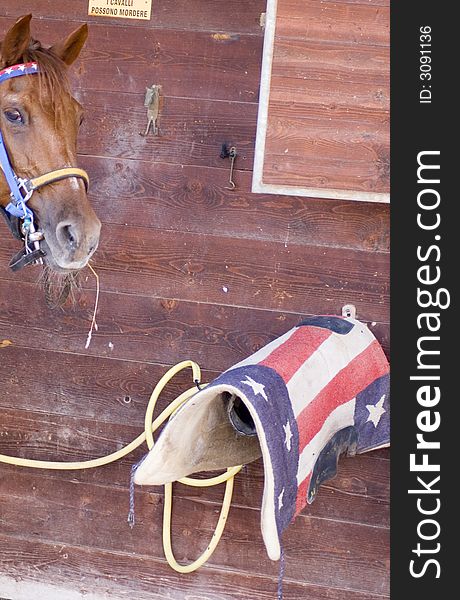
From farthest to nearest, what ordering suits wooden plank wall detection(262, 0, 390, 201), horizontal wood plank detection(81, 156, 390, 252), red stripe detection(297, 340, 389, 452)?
horizontal wood plank detection(81, 156, 390, 252), wooden plank wall detection(262, 0, 390, 201), red stripe detection(297, 340, 389, 452)

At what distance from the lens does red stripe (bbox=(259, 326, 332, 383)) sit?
5.52ft

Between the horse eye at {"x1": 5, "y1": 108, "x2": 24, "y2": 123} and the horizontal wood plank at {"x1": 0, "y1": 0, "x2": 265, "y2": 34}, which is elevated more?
the horizontal wood plank at {"x1": 0, "y1": 0, "x2": 265, "y2": 34}

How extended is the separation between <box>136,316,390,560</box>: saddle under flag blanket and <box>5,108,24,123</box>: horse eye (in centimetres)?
68

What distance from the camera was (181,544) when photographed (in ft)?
6.93

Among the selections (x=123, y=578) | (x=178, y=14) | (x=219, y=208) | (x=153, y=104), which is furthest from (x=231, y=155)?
(x=123, y=578)

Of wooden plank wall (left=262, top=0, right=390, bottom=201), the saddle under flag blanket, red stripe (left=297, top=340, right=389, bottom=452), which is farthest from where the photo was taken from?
wooden plank wall (left=262, top=0, right=390, bottom=201)

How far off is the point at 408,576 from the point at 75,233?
3.51 feet

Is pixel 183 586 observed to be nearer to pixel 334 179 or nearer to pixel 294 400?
pixel 294 400

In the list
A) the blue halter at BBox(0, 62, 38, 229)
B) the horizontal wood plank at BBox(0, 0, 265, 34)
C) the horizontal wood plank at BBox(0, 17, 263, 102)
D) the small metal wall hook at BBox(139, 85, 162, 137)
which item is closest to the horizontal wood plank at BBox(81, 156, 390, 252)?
the small metal wall hook at BBox(139, 85, 162, 137)

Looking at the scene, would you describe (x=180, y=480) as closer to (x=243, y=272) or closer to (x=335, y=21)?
(x=243, y=272)

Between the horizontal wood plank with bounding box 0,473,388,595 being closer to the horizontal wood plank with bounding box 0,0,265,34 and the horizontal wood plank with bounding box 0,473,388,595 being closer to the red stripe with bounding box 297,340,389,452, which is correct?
the red stripe with bounding box 297,340,389,452

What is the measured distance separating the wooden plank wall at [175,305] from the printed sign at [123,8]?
0.09 feet

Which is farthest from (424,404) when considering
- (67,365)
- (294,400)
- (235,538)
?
(67,365)

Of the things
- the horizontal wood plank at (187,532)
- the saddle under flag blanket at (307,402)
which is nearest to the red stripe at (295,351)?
the saddle under flag blanket at (307,402)
